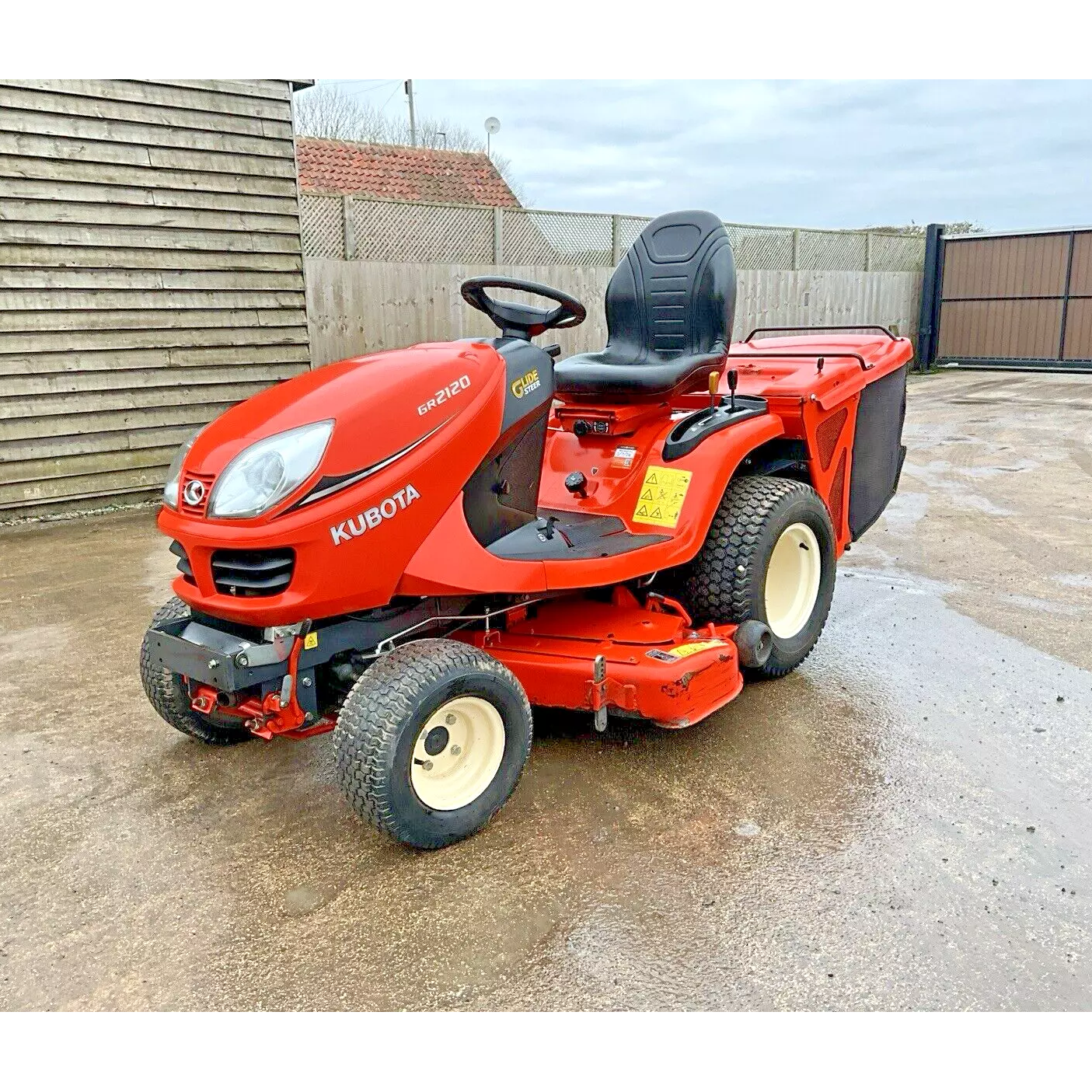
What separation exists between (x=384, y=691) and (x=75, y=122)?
5.83 meters

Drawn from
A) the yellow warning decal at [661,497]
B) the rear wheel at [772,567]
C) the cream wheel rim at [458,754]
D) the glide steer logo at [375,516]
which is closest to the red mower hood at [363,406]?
the glide steer logo at [375,516]

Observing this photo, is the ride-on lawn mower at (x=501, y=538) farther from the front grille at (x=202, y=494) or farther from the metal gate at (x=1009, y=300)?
the metal gate at (x=1009, y=300)

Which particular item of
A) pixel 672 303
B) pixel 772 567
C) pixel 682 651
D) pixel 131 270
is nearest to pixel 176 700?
pixel 682 651

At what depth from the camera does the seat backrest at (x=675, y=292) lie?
151 inches

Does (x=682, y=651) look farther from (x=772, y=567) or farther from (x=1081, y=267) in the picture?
(x=1081, y=267)

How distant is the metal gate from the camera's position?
1526 cm

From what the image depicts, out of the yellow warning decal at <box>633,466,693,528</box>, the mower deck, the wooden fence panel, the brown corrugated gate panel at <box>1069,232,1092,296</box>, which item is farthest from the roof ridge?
the mower deck

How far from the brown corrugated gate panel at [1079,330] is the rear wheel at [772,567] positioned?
46.1 ft

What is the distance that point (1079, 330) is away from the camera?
15352 mm

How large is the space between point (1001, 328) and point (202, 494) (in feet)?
53.5

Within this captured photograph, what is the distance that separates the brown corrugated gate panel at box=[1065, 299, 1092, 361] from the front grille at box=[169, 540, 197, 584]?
52.9 ft
